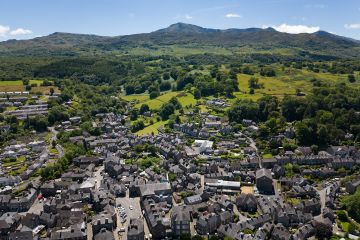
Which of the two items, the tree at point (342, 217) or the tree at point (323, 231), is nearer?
the tree at point (323, 231)

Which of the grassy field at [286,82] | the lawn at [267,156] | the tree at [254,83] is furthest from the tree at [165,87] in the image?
the lawn at [267,156]

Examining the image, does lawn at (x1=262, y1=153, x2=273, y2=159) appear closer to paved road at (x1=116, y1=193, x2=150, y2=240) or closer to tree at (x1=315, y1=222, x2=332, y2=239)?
tree at (x1=315, y1=222, x2=332, y2=239)

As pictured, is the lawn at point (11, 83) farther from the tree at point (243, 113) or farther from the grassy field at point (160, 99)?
the tree at point (243, 113)

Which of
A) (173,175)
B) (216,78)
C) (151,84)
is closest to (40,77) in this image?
(151,84)

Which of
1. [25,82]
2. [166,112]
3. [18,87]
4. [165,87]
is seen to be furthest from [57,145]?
[165,87]

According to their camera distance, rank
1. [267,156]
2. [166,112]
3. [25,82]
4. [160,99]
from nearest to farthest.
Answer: [267,156], [166,112], [160,99], [25,82]

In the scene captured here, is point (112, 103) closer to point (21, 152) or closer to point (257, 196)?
point (21, 152)

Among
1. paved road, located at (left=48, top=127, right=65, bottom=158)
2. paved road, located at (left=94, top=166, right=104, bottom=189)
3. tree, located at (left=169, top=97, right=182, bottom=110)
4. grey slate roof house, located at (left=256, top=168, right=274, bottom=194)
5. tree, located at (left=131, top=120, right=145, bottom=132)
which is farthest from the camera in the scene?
tree, located at (left=169, top=97, right=182, bottom=110)

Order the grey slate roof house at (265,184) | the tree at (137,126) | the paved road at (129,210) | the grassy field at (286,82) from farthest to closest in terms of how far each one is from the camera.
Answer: the grassy field at (286,82), the tree at (137,126), the grey slate roof house at (265,184), the paved road at (129,210)

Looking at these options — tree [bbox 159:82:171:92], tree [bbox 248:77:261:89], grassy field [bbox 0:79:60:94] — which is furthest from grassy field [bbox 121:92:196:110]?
grassy field [bbox 0:79:60:94]

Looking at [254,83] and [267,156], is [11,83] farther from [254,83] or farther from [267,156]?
[267,156]

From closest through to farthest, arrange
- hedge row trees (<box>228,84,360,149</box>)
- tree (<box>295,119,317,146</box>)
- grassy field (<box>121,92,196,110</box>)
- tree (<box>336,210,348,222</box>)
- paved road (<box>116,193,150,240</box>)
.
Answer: paved road (<box>116,193,150,240</box>)
tree (<box>336,210,348,222</box>)
tree (<box>295,119,317,146</box>)
hedge row trees (<box>228,84,360,149</box>)
grassy field (<box>121,92,196,110</box>)

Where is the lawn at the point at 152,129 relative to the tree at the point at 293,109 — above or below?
below
